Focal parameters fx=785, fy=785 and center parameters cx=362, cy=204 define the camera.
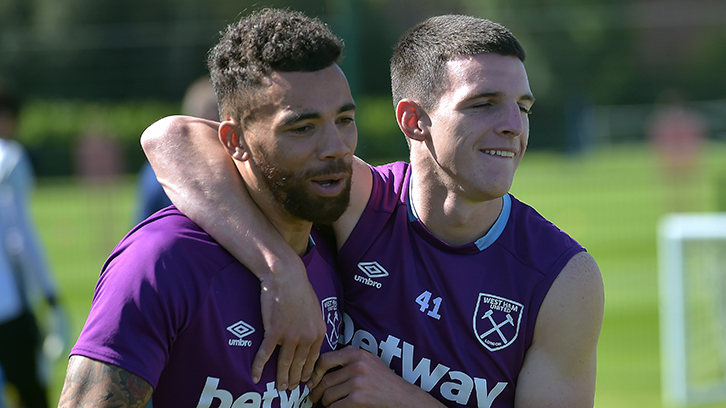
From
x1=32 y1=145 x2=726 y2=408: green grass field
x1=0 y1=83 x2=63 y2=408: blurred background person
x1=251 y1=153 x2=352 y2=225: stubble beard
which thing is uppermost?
x1=251 y1=153 x2=352 y2=225: stubble beard

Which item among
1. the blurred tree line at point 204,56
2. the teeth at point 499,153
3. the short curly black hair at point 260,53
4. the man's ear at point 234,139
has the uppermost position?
the blurred tree line at point 204,56

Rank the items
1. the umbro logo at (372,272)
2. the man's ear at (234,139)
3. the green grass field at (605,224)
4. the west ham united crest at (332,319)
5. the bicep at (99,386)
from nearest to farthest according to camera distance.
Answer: the bicep at (99,386)
the man's ear at (234,139)
the west ham united crest at (332,319)
the umbro logo at (372,272)
the green grass field at (605,224)

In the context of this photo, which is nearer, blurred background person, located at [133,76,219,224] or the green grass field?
blurred background person, located at [133,76,219,224]

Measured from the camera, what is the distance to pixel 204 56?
19531 millimetres

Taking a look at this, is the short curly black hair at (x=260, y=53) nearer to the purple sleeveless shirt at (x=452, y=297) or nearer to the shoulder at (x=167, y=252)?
the shoulder at (x=167, y=252)

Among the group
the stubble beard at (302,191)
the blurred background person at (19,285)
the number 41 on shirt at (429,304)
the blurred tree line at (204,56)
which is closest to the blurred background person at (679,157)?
the blurred tree line at (204,56)

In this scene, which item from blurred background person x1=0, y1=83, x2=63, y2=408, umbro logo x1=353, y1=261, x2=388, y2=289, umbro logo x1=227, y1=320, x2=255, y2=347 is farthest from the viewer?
blurred background person x1=0, y1=83, x2=63, y2=408

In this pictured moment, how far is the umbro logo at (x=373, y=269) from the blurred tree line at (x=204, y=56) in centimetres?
1450

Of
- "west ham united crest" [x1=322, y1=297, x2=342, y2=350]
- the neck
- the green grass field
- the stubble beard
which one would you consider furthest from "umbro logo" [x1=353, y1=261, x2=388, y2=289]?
the green grass field

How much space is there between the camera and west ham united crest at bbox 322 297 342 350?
109 inches

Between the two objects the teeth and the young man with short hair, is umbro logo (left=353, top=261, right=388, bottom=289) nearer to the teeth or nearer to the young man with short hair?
the young man with short hair

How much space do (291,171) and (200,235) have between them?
36 centimetres

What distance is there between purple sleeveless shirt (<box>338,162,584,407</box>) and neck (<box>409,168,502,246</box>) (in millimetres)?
41

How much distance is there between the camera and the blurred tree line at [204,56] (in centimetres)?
2316
